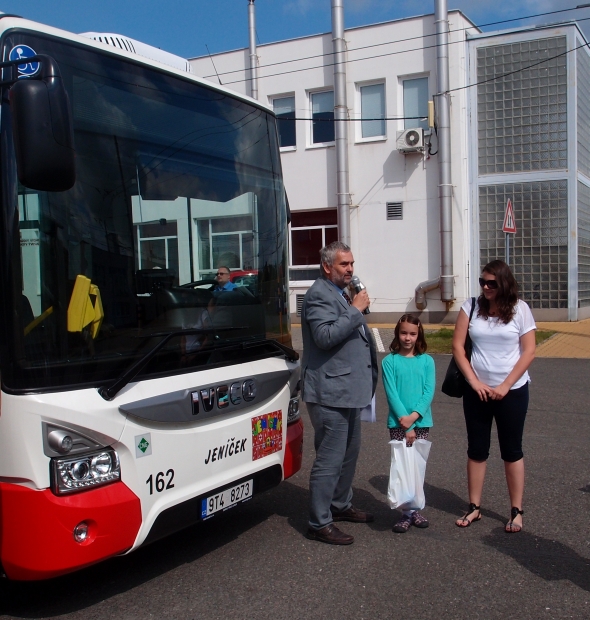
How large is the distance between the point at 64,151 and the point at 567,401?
758 cm

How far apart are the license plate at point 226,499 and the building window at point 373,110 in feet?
55.7

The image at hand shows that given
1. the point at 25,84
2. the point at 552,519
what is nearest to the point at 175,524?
the point at 25,84

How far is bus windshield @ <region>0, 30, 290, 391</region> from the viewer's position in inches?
131

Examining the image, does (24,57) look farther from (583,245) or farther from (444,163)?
(583,245)

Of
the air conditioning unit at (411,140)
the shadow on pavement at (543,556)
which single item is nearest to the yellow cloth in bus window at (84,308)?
the shadow on pavement at (543,556)

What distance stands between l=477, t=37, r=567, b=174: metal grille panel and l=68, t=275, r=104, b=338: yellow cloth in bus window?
54.8ft

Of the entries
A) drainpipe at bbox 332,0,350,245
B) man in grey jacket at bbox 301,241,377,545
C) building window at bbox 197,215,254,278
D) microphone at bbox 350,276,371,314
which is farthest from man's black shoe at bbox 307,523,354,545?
drainpipe at bbox 332,0,350,245

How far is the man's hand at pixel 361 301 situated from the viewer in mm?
4367

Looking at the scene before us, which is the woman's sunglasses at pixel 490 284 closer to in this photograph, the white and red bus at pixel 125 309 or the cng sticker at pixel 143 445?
the white and red bus at pixel 125 309

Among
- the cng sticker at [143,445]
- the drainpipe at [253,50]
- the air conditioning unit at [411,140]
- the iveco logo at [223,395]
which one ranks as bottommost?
the cng sticker at [143,445]

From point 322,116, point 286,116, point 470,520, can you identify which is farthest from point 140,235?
point 286,116

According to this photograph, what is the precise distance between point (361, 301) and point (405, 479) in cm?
122

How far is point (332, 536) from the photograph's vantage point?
14.6 ft

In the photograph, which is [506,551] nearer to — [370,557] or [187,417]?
[370,557]
